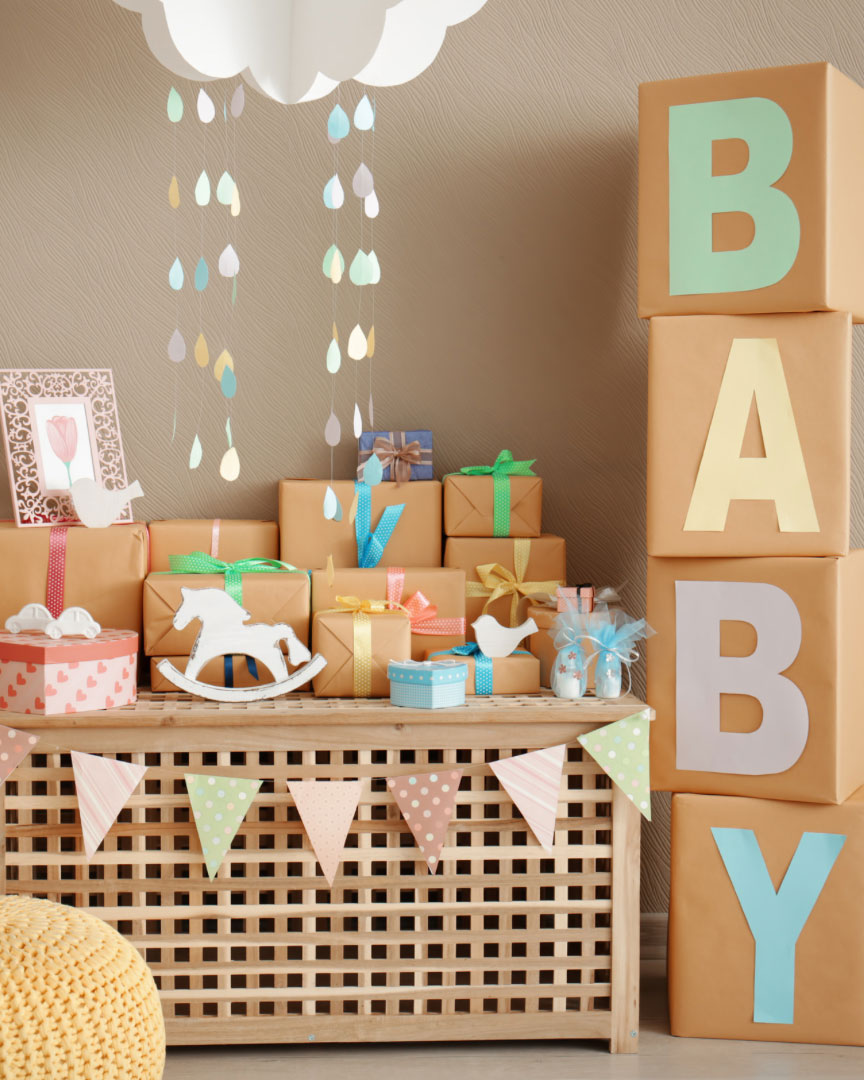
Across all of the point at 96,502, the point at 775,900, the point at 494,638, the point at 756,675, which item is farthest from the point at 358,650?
the point at 775,900

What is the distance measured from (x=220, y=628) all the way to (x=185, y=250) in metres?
0.88

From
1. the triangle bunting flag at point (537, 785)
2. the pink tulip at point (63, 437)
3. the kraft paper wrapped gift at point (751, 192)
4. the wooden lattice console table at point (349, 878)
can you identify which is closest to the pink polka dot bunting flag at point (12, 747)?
the wooden lattice console table at point (349, 878)

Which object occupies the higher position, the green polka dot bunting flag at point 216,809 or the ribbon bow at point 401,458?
the ribbon bow at point 401,458

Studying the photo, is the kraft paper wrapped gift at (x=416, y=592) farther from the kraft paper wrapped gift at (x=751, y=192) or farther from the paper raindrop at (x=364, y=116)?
the paper raindrop at (x=364, y=116)

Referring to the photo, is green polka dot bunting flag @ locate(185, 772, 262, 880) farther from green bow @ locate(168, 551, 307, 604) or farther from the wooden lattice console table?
green bow @ locate(168, 551, 307, 604)

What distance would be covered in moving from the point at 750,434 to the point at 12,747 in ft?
4.61

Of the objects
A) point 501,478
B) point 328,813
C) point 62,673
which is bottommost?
point 328,813

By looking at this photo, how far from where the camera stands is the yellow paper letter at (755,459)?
1760mm

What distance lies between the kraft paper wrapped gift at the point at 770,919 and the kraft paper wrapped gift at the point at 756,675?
0.05 metres

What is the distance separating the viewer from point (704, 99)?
5.83 feet

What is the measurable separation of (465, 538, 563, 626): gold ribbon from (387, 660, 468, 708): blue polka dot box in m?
0.26

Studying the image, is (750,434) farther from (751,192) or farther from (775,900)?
(775,900)

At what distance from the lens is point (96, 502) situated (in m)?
1.93

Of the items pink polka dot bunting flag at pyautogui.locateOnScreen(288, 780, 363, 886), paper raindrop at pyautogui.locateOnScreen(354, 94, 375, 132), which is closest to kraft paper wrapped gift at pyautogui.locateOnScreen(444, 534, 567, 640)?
pink polka dot bunting flag at pyautogui.locateOnScreen(288, 780, 363, 886)
